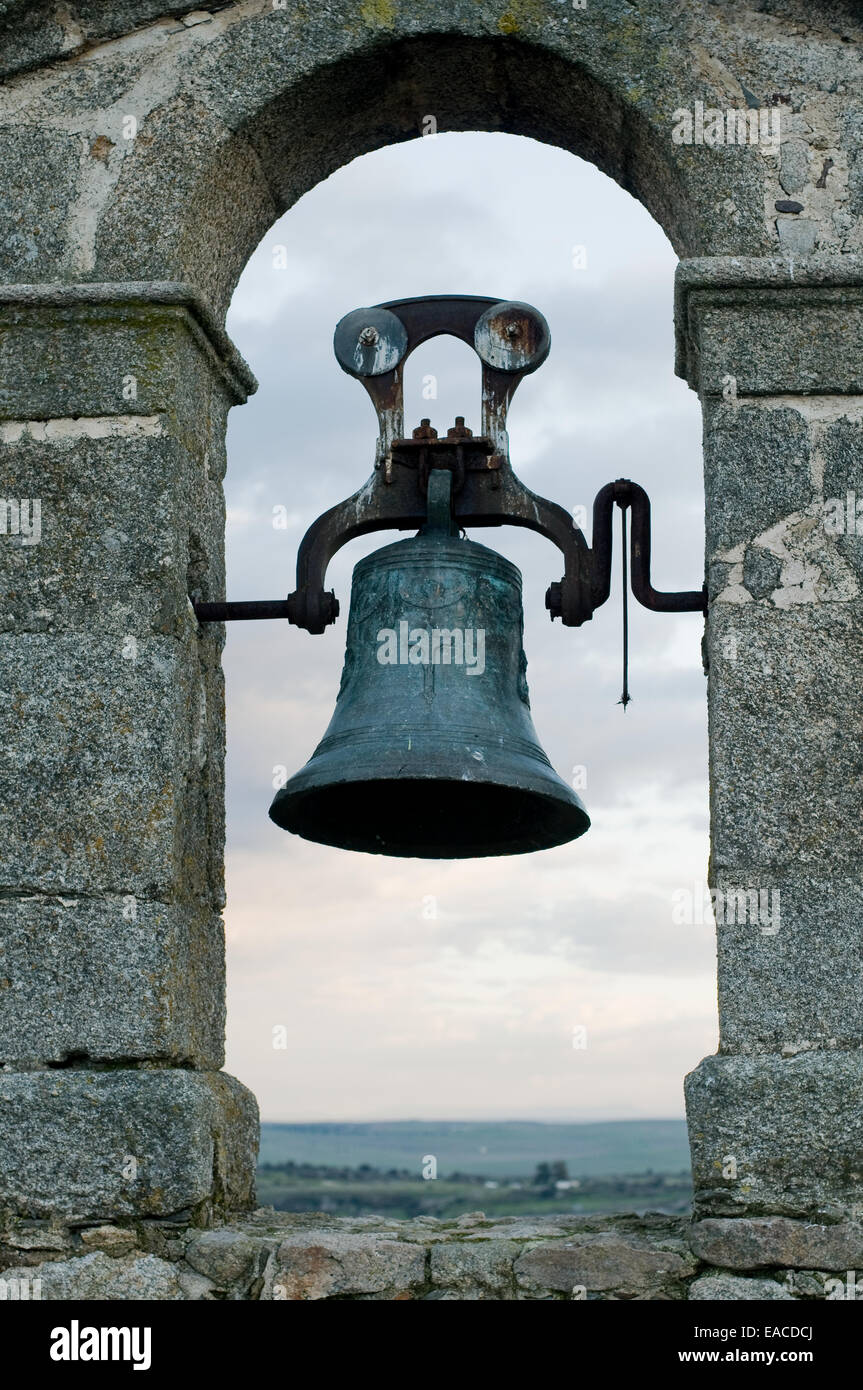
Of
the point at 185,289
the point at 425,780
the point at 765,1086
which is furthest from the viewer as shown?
the point at 185,289

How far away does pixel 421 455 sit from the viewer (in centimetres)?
422

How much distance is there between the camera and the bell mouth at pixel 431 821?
4.23 metres

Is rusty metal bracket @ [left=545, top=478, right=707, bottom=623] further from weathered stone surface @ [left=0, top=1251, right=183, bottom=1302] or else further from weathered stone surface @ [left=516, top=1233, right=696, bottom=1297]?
weathered stone surface @ [left=0, top=1251, right=183, bottom=1302]

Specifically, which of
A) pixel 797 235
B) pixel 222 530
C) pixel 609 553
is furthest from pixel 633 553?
pixel 222 530

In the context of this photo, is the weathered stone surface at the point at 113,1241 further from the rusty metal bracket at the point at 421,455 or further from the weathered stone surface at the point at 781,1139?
the rusty metal bracket at the point at 421,455

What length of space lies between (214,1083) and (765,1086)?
44.4 inches

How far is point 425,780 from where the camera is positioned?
3.86 meters

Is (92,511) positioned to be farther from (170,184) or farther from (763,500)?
(763,500)

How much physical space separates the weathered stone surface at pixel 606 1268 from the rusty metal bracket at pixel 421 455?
139 cm

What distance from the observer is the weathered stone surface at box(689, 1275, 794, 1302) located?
3516 mm

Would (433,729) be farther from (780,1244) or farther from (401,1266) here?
(780,1244)

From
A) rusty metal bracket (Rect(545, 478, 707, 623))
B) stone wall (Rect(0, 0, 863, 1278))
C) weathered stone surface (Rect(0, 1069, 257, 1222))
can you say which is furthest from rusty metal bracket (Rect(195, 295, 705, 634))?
weathered stone surface (Rect(0, 1069, 257, 1222))

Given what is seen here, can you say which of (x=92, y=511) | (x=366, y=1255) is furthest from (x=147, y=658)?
(x=366, y=1255)

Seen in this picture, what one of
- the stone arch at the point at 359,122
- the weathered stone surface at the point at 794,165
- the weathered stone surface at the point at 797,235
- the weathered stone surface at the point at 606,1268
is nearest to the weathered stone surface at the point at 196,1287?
the weathered stone surface at the point at 606,1268
